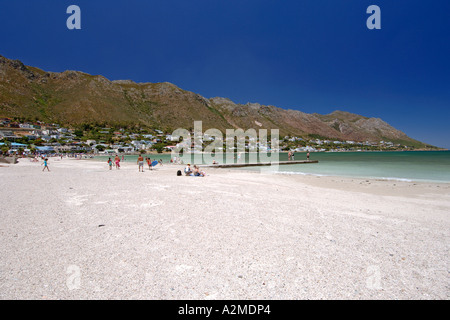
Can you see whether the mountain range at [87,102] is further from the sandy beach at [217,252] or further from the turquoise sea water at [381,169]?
the sandy beach at [217,252]

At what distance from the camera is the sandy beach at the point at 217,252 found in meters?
3.08

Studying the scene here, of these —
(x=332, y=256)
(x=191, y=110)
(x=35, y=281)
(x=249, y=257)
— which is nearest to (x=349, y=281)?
(x=332, y=256)

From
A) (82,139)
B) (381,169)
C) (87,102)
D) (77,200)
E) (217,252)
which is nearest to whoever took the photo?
(217,252)

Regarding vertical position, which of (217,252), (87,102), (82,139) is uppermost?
(87,102)

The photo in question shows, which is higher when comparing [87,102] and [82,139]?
[87,102]

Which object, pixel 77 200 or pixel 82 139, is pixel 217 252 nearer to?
pixel 77 200

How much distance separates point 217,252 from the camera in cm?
417

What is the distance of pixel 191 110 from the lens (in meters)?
156

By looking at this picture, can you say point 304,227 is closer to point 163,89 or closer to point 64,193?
point 64,193

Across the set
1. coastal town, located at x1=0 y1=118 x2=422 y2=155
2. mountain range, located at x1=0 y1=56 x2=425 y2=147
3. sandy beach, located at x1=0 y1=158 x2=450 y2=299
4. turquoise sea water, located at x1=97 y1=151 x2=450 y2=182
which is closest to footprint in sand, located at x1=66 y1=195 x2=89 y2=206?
sandy beach, located at x1=0 y1=158 x2=450 y2=299

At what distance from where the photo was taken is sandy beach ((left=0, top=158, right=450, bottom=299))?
3.08m

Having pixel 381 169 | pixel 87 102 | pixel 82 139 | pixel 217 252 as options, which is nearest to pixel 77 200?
pixel 217 252

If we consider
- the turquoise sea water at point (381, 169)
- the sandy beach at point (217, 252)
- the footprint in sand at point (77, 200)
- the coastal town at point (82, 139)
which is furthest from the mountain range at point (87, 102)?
the sandy beach at point (217, 252)

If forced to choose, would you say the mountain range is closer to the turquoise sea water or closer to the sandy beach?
the turquoise sea water
